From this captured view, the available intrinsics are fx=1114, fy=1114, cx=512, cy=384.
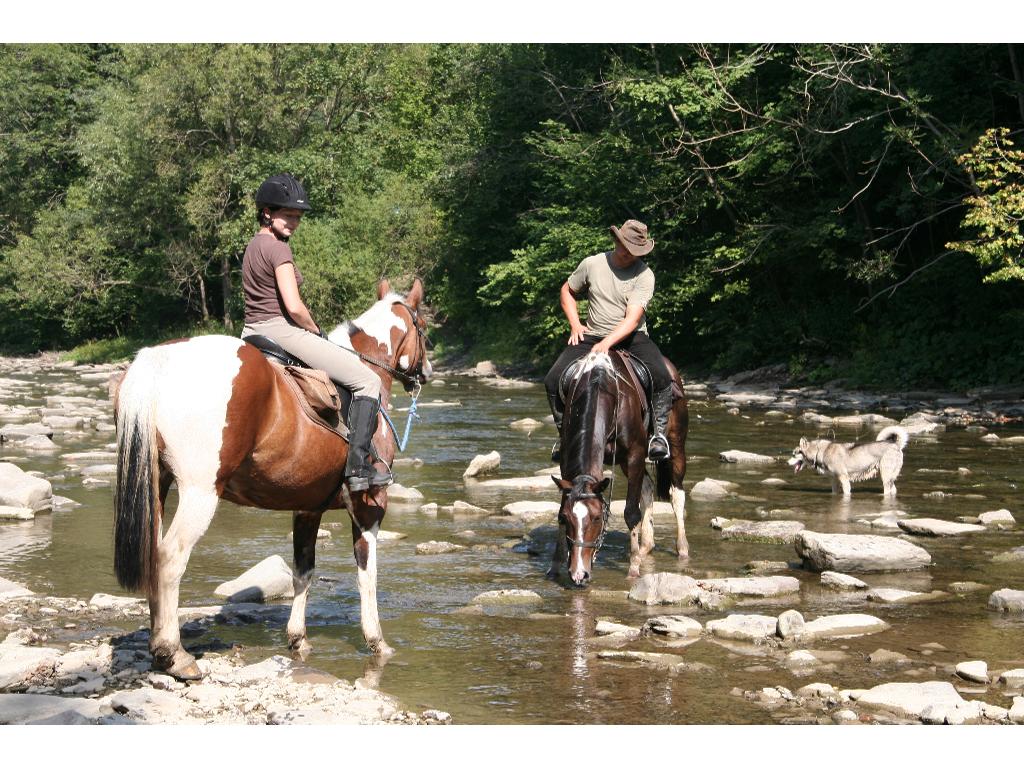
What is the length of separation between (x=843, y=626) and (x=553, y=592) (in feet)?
8.37

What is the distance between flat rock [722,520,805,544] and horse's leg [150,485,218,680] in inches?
267

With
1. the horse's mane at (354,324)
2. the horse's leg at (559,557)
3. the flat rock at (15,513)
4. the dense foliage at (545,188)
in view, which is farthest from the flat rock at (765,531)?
the dense foliage at (545,188)

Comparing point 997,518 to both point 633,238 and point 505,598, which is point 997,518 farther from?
point 505,598

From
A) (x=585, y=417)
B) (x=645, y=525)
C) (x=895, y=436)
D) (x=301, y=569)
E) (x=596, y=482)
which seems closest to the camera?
(x=301, y=569)

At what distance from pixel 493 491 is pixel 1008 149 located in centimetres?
1656

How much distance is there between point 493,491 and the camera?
615 inches

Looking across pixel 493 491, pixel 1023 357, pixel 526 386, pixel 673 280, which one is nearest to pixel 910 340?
pixel 1023 357

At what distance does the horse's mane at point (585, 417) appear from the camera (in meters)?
9.80

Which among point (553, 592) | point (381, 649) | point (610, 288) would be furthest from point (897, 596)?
point (381, 649)

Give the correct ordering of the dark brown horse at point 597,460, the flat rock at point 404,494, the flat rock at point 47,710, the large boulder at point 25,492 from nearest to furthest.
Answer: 1. the flat rock at point 47,710
2. the dark brown horse at point 597,460
3. the large boulder at point 25,492
4. the flat rock at point 404,494

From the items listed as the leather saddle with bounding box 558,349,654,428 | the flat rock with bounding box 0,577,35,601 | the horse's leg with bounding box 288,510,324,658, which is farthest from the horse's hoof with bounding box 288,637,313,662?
the leather saddle with bounding box 558,349,654,428

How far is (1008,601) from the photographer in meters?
8.80

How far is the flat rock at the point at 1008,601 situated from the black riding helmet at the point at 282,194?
6.15 meters

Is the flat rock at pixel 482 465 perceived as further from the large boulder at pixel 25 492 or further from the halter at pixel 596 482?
the halter at pixel 596 482
